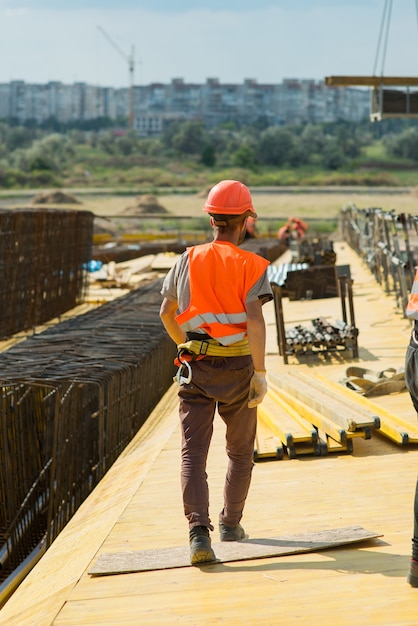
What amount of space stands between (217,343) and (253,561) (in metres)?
1.18

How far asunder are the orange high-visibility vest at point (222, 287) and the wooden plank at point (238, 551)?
1.15 metres

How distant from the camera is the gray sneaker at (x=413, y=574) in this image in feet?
15.4

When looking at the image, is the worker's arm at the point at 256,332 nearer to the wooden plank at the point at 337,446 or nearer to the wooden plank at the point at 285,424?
the wooden plank at the point at 285,424

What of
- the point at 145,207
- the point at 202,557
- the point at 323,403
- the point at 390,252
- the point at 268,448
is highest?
the point at 390,252

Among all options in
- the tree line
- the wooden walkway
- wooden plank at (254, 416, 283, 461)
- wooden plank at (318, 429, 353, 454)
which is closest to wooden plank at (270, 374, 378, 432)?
wooden plank at (318, 429, 353, 454)

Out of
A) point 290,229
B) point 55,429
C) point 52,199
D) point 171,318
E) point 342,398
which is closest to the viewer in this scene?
point 171,318

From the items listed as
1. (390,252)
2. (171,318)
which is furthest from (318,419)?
(390,252)

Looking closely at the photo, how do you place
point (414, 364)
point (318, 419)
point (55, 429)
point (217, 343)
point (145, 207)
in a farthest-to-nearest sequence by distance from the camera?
1. point (145, 207)
2. point (55, 429)
3. point (318, 419)
4. point (217, 343)
5. point (414, 364)

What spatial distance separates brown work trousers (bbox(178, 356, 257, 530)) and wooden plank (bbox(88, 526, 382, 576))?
0.28 metres

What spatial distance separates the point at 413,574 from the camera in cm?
472

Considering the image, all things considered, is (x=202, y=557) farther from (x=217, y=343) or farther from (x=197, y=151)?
(x=197, y=151)

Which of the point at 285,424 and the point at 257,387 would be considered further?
the point at 285,424

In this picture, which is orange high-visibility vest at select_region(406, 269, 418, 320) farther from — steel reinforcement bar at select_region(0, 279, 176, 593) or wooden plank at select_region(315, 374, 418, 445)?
steel reinforcement bar at select_region(0, 279, 176, 593)

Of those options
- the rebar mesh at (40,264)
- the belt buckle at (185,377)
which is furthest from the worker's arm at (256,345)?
the rebar mesh at (40,264)
